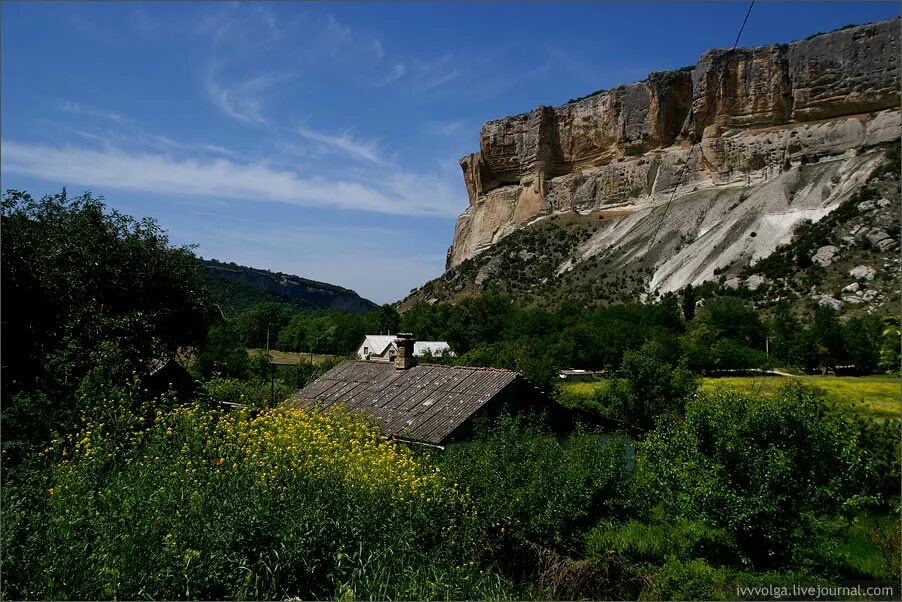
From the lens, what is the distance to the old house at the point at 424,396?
1380 cm

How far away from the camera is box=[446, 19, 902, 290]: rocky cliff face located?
69.2 m

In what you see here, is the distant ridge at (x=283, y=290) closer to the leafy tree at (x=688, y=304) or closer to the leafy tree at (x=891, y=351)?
the leafy tree at (x=688, y=304)

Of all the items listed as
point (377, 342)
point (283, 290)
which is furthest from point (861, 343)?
point (283, 290)

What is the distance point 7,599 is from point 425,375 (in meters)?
11.8

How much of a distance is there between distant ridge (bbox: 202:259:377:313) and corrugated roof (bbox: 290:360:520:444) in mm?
97287

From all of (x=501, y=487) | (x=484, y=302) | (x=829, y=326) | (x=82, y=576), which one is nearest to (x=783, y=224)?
(x=829, y=326)

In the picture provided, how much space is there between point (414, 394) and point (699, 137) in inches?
3071

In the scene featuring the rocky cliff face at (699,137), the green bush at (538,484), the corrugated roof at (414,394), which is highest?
the rocky cliff face at (699,137)

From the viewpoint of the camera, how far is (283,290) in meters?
157

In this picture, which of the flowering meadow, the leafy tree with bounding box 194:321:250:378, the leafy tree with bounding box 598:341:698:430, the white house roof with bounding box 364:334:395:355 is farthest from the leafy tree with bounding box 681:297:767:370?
the flowering meadow

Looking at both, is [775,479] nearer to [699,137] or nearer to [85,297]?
[85,297]

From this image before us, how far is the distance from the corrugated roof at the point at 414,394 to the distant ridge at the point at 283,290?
97287mm

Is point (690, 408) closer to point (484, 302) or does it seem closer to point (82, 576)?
point (82, 576)

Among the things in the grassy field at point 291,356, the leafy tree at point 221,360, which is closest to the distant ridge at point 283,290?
the grassy field at point 291,356
